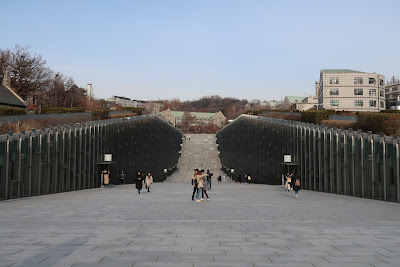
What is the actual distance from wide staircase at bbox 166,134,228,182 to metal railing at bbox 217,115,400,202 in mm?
20982

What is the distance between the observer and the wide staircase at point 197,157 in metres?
64.0

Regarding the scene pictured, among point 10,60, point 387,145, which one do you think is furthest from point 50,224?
point 10,60

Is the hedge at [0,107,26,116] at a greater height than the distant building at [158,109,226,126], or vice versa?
the distant building at [158,109,226,126]

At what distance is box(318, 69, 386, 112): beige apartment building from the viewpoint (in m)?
77.9

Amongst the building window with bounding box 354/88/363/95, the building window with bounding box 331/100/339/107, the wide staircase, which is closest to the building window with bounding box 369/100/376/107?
the building window with bounding box 354/88/363/95

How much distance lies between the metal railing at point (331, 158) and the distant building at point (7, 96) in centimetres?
4378

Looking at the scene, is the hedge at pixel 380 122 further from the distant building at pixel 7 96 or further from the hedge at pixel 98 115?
the distant building at pixel 7 96

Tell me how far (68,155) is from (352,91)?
237 feet

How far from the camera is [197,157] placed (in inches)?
3063

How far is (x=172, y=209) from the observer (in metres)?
14.2

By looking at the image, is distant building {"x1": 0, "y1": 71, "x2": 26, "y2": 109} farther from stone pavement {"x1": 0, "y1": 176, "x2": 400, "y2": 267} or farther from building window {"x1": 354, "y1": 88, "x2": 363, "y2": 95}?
building window {"x1": 354, "y1": 88, "x2": 363, "y2": 95}

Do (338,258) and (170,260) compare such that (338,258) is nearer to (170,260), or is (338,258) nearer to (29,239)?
(170,260)

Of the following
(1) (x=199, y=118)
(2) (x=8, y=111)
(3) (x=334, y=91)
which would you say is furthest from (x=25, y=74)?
(1) (x=199, y=118)

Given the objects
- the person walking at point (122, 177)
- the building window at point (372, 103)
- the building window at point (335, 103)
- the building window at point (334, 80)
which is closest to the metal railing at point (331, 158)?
the person walking at point (122, 177)
